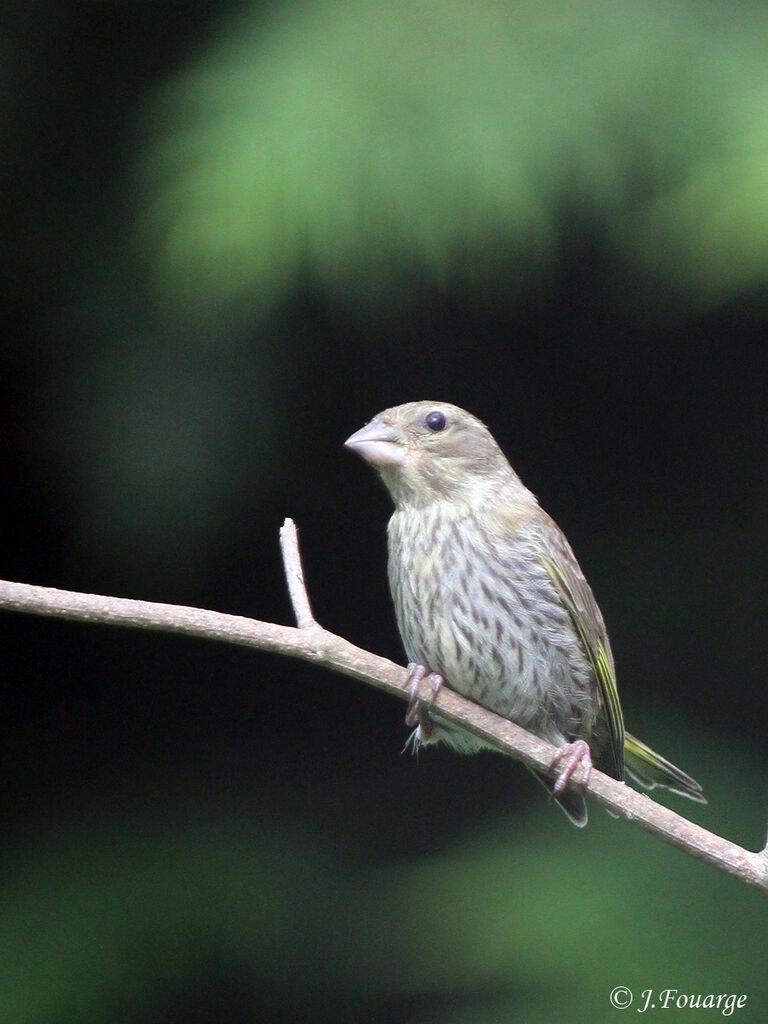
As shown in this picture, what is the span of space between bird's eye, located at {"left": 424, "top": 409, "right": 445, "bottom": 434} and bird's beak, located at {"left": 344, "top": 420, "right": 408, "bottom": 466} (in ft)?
0.22

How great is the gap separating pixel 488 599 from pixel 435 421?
356mm

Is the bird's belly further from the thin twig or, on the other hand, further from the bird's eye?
the thin twig

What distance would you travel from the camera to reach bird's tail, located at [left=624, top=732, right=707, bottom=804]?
7.93 feet

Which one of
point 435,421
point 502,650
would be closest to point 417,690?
point 502,650

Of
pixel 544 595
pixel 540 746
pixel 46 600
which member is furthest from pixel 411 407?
pixel 46 600

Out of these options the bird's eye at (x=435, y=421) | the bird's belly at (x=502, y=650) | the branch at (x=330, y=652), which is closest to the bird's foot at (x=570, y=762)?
the branch at (x=330, y=652)

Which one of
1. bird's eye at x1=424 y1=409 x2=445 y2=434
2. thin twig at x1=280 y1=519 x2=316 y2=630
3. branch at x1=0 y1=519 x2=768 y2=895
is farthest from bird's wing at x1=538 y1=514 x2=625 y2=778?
thin twig at x1=280 y1=519 x2=316 y2=630

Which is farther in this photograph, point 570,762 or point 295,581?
point 570,762

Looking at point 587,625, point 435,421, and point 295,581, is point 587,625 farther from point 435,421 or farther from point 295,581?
point 295,581

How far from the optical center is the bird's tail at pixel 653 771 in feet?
7.93

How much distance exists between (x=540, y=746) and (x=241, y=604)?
1.49 m

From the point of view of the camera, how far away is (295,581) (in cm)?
179

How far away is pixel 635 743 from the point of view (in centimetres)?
254

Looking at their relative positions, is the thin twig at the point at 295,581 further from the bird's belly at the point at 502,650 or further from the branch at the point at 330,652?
the bird's belly at the point at 502,650
